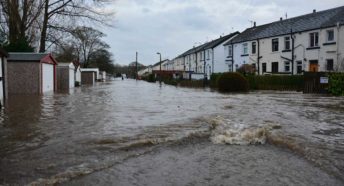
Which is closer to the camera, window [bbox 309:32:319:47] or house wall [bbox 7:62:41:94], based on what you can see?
house wall [bbox 7:62:41:94]

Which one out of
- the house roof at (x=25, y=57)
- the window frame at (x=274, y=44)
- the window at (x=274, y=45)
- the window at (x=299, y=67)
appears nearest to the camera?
the house roof at (x=25, y=57)

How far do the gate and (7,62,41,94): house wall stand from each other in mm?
18486

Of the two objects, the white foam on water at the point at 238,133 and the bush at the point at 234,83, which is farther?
the bush at the point at 234,83

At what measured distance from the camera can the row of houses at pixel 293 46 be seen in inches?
1351

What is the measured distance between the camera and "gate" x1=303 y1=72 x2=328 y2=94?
28.5 metres

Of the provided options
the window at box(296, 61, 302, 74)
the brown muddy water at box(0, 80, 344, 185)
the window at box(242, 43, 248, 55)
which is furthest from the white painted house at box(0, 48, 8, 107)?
the window at box(242, 43, 248, 55)

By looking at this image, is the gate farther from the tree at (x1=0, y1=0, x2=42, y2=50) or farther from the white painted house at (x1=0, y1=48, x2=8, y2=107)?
the tree at (x1=0, y1=0, x2=42, y2=50)

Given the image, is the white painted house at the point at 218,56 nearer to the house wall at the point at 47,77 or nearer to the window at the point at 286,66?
the window at the point at 286,66

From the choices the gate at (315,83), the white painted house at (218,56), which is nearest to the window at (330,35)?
the gate at (315,83)

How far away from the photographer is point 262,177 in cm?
610

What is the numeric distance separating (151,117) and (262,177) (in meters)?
7.53

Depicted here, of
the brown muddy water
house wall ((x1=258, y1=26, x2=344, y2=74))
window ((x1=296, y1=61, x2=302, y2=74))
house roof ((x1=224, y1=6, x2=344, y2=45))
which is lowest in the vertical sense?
the brown muddy water

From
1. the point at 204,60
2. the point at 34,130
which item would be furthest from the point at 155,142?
the point at 204,60

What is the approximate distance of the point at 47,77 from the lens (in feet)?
102
